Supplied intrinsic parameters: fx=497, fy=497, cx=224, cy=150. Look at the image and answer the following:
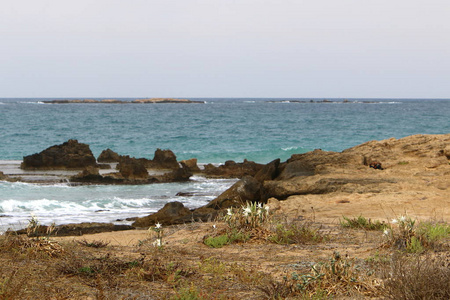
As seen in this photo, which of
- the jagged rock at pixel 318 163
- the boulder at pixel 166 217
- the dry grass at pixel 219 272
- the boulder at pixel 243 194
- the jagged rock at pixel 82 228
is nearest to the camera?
the dry grass at pixel 219 272

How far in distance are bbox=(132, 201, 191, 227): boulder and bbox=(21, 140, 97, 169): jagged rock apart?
41.9ft

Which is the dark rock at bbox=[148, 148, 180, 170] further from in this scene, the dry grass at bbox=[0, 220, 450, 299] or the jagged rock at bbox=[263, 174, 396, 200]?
the dry grass at bbox=[0, 220, 450, 299]

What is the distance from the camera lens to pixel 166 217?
11.3 meters

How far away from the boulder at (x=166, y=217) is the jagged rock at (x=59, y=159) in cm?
1276

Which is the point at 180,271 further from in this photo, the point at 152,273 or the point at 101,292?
the point at 101,292

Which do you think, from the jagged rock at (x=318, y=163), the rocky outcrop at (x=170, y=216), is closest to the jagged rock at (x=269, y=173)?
the jagged rock at (x=318, y=163)

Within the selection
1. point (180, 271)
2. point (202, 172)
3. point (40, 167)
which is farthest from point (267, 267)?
point (40, 167)

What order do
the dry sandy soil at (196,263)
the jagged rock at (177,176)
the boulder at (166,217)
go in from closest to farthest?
the dry sandy soil at (196,263) < the boulder at (166,217) < the jagged rock at (177,176)

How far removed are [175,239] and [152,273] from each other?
263cm

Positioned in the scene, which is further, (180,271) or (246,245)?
(246,245)

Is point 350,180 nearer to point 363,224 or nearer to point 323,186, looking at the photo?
point 323,186

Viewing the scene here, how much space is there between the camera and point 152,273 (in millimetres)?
4871

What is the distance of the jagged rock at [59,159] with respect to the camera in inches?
906

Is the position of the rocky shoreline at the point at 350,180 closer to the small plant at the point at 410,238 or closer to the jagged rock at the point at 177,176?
the small plant at the point at 410,238
